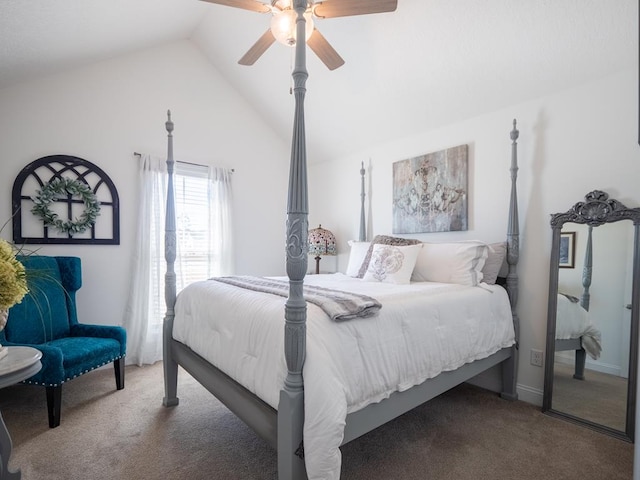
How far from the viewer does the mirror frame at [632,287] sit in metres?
1.97

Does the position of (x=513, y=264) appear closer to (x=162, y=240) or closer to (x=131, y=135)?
(x=162, y=240)

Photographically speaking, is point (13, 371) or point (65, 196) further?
point (65, 196)

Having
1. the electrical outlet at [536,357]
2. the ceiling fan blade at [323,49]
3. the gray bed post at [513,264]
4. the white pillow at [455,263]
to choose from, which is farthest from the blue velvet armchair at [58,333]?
the electrical outlet at [536,357]

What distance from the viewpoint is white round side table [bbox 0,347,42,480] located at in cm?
121

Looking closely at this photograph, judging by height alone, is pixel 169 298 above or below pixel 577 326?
above

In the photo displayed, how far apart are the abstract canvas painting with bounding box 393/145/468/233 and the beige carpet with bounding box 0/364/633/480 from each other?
1.52 meters

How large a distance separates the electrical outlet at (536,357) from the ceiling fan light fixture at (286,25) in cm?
275

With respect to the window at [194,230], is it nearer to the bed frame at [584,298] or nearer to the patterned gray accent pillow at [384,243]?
the patterned gray accent pillow at [384,243]

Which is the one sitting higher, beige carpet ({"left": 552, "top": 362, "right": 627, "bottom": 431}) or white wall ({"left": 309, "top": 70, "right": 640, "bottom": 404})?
white wall ({"left": 309, "top": 70, "right": 640, "bottom": 404})

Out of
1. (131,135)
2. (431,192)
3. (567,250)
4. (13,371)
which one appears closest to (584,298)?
(567,250)

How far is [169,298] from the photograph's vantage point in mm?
2480

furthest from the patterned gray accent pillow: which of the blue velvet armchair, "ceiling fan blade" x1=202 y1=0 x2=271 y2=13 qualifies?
the blue velvet armchair

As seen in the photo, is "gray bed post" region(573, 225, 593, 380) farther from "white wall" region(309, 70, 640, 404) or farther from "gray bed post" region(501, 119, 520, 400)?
"gray bed post" region(501, 119, 520, 400)

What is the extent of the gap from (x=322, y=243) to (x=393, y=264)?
4.51ft
